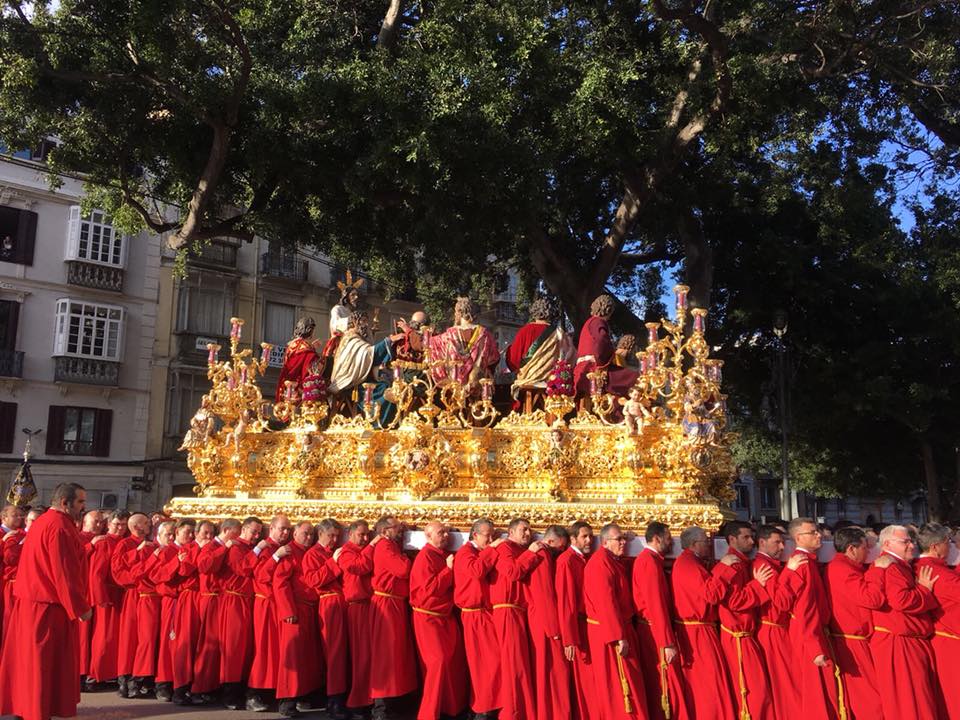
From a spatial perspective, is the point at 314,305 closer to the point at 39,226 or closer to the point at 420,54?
the point at 39,226

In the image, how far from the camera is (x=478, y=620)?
7.80 m

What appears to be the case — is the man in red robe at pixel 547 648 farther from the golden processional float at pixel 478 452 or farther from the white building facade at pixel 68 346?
the white building facade at pixel 68 346

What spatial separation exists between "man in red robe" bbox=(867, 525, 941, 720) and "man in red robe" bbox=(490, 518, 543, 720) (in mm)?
2714

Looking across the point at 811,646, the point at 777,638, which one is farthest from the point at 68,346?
the point at 811,646

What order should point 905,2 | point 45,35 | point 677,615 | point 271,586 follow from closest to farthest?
point 677,615, point 271,586, point 45,35, point 905,2

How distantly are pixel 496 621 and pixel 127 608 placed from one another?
4.35 m

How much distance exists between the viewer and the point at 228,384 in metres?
10.5

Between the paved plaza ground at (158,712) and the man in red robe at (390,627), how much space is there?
0.51 meters

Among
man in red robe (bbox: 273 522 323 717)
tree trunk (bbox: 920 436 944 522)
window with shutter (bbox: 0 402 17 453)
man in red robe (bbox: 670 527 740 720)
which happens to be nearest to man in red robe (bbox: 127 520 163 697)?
man in red robe (bbox: 273 522 323 717)

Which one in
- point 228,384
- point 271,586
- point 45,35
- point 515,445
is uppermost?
point 45,35

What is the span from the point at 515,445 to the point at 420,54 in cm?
660

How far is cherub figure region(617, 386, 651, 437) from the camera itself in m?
8.37

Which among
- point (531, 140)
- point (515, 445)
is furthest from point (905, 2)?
point (515, 445)

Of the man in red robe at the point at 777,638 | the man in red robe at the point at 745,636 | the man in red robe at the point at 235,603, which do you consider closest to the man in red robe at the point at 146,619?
the man in red robe at the point at 235,603
